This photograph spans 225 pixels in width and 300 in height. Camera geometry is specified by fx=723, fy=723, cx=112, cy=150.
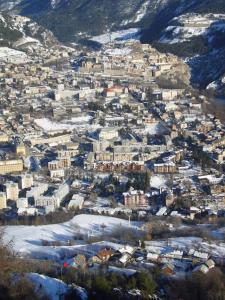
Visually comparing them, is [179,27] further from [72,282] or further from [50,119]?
[72,282]

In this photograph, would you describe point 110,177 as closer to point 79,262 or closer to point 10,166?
point 10,166

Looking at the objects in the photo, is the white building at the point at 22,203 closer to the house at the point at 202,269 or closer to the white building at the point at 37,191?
the white building at the point at 37,191

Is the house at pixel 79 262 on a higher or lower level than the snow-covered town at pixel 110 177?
lower

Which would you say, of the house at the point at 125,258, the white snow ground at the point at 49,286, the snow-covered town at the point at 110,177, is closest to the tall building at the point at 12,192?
the snow-covered town at the point at 110,177

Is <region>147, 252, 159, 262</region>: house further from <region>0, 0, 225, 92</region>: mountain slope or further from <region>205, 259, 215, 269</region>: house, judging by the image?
<region>0, 0, 225, 92</region>: mountain slope

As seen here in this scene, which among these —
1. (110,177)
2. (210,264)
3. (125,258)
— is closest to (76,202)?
(110,177)

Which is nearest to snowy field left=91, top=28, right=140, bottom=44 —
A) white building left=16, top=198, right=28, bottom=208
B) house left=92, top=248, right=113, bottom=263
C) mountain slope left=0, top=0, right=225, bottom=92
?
mountain slope left=0, top=0, right=225, bottom=92
